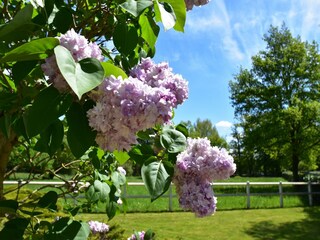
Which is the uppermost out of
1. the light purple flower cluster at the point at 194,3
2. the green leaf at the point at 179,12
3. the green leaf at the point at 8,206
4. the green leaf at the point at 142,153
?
the light purple flower cluster at the point at 194,3

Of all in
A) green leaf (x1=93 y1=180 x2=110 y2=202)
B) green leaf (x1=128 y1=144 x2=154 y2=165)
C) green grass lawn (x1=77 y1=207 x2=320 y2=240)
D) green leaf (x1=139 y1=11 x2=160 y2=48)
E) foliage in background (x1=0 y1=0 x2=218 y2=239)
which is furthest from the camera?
green grass lawn (x1=77 y1=207 x2=320 y2=240)

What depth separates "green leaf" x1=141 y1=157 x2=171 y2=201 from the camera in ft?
3.43

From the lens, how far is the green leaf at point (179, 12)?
1218 mm

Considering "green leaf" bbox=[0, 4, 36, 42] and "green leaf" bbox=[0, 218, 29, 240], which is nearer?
"green leaf" bbox=[0, 4, 36, 42]

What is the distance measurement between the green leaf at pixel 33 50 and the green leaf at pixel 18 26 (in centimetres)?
14

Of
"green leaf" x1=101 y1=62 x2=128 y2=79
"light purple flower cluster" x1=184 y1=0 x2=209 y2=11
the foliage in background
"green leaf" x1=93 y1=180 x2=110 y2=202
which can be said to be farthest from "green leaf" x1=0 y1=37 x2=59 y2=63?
"green leaf" x1=93 y1=180 x2=110 y2=202

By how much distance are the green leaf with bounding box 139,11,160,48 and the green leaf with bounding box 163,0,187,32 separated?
16 cm

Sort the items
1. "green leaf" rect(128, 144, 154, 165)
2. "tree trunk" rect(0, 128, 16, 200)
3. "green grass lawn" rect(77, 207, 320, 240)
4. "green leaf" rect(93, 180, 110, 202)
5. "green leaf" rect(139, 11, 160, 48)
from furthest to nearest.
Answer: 1. "green grass lawn" rect(77, 207, 320, 240)
2. "green leaf" rect(93, 180, 110, 202)
3. "tree trunk" rect(0, 128, 16, 200)
4. "green leaf" rect(139, 11, 160, 48)
5. "green leaf" rect(128, 144, 154, 165)

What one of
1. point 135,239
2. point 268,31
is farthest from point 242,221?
point 268,31

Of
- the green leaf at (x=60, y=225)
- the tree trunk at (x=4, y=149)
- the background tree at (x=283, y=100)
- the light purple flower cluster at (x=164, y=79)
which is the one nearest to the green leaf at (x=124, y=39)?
the light purple flower cluster at (x=164, y=79)

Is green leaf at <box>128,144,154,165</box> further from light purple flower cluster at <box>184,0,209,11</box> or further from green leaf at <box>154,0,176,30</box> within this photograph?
light purple flower cluster at <box>184,0,209,11</box>

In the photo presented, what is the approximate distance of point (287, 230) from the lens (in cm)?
1073

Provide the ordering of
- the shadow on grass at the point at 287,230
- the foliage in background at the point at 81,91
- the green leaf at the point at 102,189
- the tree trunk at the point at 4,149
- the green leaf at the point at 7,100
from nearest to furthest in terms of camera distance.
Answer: the foliage in background at the point at 81,91
the green leaf at the point at 7,100
the tree trunk at the point at 4,149
the green leaf at the point at 102,189
the shadow on grass at the point at 287,230

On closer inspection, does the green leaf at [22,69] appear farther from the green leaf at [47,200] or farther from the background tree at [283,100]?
the background tree at [283,100]
